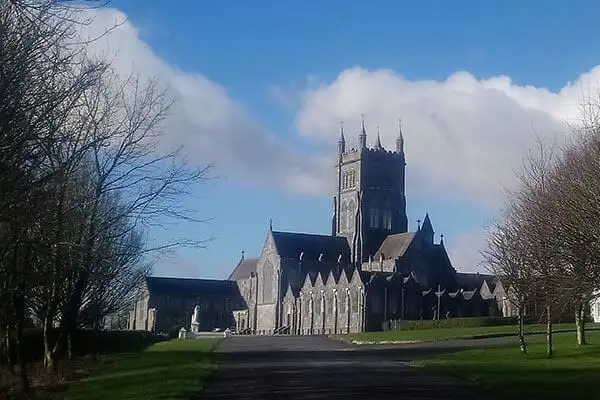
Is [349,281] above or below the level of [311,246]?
below

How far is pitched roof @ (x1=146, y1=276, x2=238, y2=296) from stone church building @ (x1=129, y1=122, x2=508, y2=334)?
0.19 m

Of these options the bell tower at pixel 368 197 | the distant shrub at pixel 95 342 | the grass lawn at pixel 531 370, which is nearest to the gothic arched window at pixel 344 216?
the bell tower at pixel 368 197

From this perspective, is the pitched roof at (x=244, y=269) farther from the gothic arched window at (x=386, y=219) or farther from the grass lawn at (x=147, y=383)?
the grass lawn at (x=147, y=383)

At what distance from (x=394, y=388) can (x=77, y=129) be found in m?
10.9

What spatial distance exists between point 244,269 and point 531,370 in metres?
118

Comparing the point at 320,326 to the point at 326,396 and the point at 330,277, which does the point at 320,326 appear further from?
the point at 326,396

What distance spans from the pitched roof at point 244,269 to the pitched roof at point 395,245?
31.4 metres

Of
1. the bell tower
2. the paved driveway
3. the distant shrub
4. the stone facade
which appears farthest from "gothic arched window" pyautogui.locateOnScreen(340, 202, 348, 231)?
the paved driveway

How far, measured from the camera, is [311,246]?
119 meters

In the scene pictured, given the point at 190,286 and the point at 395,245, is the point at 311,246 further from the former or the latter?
the point at 190,286

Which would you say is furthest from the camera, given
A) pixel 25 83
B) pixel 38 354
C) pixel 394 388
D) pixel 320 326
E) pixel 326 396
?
pixel 320 326

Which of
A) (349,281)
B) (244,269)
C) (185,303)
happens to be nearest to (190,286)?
(185,303)

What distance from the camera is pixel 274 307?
115875 millimetres

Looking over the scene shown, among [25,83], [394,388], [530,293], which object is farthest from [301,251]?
[25,83]
